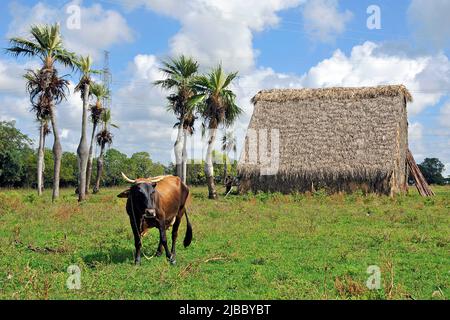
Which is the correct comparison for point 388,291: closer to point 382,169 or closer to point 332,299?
point 332,299

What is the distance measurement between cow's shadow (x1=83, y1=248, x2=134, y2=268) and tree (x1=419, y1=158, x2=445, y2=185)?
65.6 metres

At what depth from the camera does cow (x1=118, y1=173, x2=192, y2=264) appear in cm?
845

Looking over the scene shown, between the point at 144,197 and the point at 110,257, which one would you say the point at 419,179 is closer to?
the point at 110,257

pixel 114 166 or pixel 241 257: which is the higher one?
pixel 114 166

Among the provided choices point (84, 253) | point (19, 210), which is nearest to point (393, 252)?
point (84, 253)

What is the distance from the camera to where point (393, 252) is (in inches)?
386

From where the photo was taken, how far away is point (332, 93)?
30.2 metres

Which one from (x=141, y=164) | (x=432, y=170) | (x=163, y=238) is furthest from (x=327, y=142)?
(x=141, y=164)

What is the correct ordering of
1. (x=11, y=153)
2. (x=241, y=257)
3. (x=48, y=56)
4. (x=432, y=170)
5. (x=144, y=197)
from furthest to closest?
(x=432, y=170) → (x=11, y=153) → (x=48, y=56) → (x=241, y=257) → (x=144, y=197)

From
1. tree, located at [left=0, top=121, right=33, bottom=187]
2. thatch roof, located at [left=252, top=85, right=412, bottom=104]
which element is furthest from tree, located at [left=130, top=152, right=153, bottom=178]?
thatch roof, located at [left=252, top=85, right=412, bottom=104]

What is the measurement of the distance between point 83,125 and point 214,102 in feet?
24.9

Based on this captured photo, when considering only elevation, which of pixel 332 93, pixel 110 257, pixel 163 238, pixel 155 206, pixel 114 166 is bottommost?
pixel 110 257

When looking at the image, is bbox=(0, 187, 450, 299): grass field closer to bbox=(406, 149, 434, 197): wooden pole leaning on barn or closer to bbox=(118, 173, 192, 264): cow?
bbox=(118, 173, 192, 264): cow
